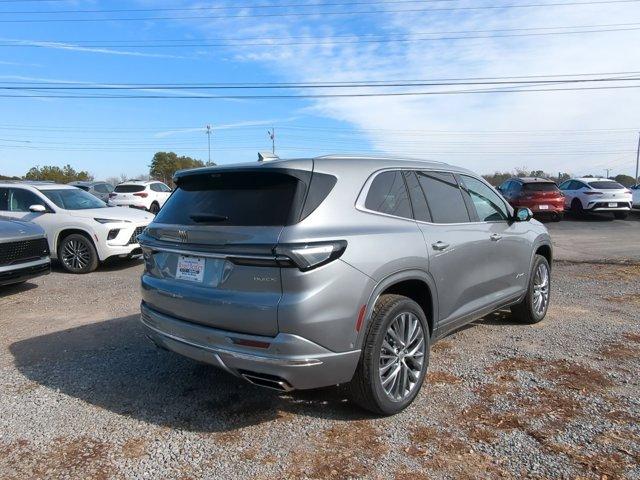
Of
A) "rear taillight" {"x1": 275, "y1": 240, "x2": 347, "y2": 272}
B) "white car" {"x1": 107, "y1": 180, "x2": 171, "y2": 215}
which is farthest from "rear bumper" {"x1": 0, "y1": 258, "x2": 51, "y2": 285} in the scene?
"white car" {"x1": 107, "y1": 180, "x2": 171, "y2": 215}

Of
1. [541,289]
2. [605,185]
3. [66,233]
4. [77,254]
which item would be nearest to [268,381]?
[541,289]

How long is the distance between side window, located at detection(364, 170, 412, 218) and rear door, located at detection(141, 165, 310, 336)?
0.58 meters

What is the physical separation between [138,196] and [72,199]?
41.6 ft

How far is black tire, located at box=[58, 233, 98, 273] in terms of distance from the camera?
9367mm

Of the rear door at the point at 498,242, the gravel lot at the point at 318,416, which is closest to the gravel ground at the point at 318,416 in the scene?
the gravel lot at the point at 318,416

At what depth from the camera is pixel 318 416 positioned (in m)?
3.65

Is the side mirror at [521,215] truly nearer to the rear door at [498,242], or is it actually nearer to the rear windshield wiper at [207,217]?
the rear door at [498,242]

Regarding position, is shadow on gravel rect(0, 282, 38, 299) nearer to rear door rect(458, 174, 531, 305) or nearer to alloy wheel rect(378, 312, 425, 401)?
alloy wheel rect(378, 312, 425, 401)

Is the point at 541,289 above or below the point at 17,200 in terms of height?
below

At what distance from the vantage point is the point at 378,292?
3.41 meters

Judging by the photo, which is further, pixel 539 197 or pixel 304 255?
pixel 539 197

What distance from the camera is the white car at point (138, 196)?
22281 millimetres

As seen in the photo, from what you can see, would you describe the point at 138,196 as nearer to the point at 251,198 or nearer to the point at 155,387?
the point at 155,387

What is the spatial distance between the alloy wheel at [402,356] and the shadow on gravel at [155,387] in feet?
1.03
